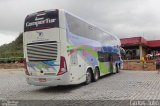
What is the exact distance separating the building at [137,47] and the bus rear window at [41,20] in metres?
29.4

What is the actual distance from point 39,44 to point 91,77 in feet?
16.2

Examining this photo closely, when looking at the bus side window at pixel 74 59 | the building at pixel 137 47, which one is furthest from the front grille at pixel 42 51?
the building at pixel 137 47

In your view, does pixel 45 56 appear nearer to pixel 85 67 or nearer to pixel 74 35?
pixel 74 35

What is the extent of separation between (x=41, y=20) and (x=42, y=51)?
1.51m

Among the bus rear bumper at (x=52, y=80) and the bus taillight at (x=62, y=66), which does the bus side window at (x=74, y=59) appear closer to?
the bus taillight at (x=62, y=66)

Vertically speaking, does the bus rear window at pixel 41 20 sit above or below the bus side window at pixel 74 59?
above

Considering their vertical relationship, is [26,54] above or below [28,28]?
below

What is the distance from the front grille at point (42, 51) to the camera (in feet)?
48.3

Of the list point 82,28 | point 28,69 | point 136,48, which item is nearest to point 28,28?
point 28,69

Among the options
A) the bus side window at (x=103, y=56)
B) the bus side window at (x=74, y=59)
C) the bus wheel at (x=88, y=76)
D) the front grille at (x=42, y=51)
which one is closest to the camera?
the front grille at (x=42, y=51)

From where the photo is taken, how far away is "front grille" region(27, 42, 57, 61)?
48.3 feet

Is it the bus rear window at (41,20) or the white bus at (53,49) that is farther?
the bus rear window at (41,20)

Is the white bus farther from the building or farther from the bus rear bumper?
the building

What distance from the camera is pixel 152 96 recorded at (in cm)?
1268
